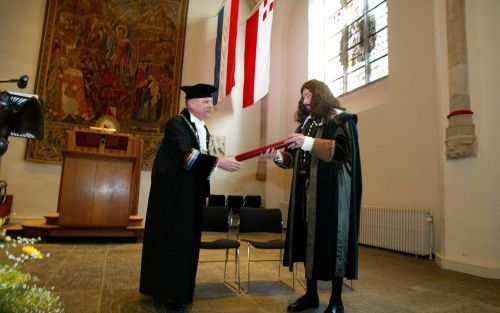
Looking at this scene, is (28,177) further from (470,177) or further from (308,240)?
(470,177)

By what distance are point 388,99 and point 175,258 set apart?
17.7ft

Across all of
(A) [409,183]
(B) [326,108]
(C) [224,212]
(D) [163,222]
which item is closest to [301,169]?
(B) [326,108]

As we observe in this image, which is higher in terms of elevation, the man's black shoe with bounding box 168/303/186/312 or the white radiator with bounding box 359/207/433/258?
the white radiator with bounding box 359/207/433/258

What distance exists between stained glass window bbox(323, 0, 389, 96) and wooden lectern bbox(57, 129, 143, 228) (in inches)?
207

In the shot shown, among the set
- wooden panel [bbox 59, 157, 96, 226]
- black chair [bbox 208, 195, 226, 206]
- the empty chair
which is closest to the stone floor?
wooden panel [bbox 59, 157, 96, 226]

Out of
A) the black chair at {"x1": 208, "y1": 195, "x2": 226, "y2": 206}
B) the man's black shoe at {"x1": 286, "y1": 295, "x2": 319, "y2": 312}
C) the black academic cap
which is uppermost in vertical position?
the black academic cap

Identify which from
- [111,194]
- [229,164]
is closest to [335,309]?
[229,164]

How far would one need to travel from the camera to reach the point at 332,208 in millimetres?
2396

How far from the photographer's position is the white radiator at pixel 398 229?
519cm

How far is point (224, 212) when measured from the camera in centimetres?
399

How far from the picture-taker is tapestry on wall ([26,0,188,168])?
8.37 meters

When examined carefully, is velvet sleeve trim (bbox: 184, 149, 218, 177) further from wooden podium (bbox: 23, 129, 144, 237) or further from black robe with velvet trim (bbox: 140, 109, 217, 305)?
wooden podium (bbox: 23, 129, 144, 237)

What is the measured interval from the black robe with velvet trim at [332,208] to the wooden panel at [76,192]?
392 cm

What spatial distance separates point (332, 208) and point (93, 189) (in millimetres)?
4215
